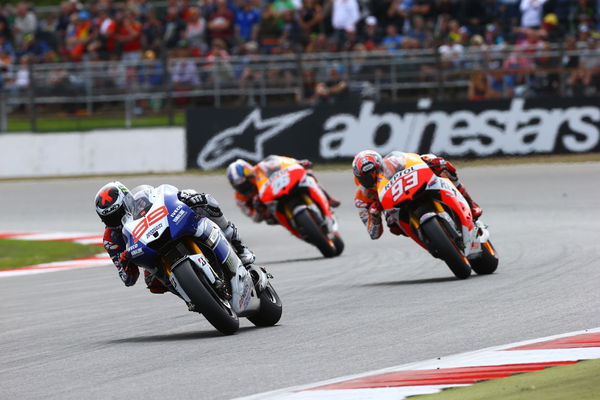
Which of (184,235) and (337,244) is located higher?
(184,235)

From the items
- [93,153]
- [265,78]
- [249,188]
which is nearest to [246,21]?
[265,78]

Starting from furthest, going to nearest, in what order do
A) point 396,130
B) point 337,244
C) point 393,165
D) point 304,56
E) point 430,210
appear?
point 304,56
point 396,130
point 337,244
point 393,165
point 430,210

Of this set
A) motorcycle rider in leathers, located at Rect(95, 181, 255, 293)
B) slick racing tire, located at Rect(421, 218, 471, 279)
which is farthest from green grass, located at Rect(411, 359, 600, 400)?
slick racing tire, located at Rect(421, 218, 471, 279)

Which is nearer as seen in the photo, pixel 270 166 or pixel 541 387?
pixel 541 387

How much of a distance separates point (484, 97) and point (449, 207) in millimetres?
12641

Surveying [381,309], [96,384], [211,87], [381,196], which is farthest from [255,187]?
[211,87]

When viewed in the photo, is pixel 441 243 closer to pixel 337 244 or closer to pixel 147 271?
pixel 147 271

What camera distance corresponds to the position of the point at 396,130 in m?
22.9

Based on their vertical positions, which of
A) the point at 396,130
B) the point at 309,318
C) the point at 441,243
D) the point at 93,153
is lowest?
the point at 93,153

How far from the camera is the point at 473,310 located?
27.7 feet

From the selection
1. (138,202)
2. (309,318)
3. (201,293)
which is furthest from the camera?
(309,318)

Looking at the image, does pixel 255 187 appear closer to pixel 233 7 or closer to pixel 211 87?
pixel 211 87

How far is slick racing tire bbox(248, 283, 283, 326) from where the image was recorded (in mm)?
8352

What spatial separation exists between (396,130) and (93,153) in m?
6.26
